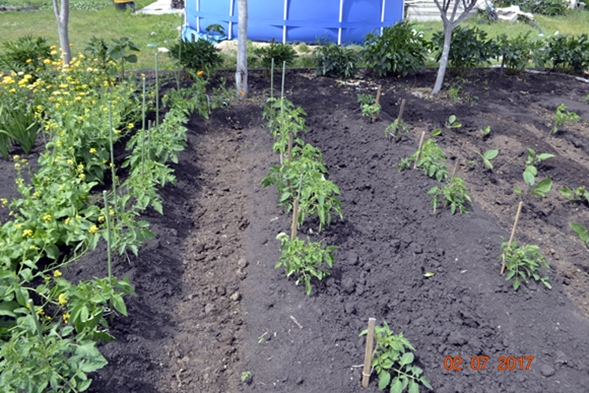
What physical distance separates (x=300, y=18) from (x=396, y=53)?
2875 mm

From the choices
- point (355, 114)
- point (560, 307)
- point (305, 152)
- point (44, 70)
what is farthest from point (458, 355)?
point (44, 70)

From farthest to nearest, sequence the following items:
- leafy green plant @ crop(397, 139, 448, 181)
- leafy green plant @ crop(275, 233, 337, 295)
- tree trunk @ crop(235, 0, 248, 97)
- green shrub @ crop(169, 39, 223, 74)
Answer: green shrub @ crop(169, 39, 223, 74) → tree trunk @ crop(235, 0, 248, 97) → leafy green plant @ crop(397, 139, 448, 181) → leafy green plant @ crop(275, 233, 337, 295)

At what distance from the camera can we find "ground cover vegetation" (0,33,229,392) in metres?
2.70

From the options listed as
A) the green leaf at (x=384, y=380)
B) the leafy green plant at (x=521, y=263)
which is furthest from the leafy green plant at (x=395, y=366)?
the leafy green plant at (x=521, y=263)

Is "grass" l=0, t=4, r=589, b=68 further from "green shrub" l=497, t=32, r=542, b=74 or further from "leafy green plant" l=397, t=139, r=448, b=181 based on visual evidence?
"leafy green plant" l=397, t=139, r=448, b=181

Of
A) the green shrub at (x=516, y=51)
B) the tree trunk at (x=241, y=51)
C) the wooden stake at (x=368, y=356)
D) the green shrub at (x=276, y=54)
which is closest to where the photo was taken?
the wooden stake at (x=368, y=356)

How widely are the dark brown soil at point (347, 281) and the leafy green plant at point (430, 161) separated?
123 millimetres

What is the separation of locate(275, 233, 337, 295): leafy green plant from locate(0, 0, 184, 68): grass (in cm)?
660

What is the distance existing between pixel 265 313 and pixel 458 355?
4.56 feet

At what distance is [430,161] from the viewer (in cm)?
530

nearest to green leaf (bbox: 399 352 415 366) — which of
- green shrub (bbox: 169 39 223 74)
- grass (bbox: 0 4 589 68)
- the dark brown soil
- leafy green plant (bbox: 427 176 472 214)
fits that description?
the dark brown soil

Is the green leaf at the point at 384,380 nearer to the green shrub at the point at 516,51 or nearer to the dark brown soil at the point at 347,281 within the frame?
the dark brown soil at the point at 347,281
